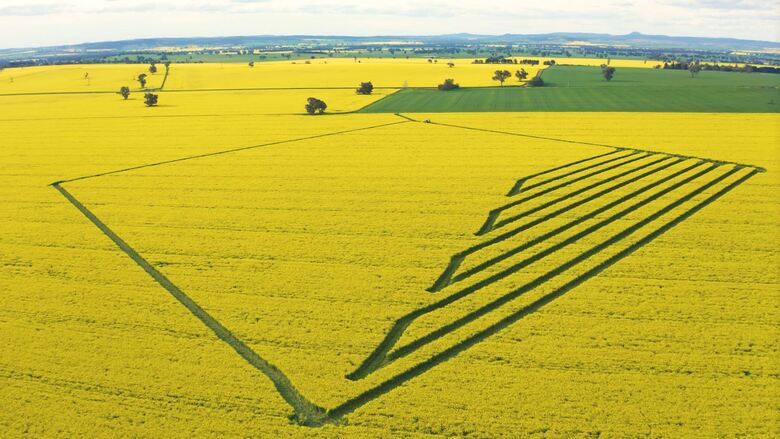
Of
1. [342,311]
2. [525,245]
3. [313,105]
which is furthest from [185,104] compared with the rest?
[342,311]

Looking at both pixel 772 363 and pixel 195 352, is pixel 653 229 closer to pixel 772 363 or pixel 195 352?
pixel 772 363

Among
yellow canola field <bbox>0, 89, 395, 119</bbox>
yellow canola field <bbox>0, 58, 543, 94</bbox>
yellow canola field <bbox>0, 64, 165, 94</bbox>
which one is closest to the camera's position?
yellow canola field <bbox>0, 89, 395, 119</bbox>

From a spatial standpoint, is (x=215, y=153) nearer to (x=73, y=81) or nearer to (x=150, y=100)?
(x=150, y=100)

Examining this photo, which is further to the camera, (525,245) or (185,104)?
(185,104)

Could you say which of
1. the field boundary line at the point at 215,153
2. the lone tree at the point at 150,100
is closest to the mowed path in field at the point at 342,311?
the field boundary line at the point at 215,153

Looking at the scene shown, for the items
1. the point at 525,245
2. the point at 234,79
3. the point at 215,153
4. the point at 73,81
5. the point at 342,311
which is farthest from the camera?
the point at 234,79

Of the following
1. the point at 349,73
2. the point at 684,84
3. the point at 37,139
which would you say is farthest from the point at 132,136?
the point at 684,84

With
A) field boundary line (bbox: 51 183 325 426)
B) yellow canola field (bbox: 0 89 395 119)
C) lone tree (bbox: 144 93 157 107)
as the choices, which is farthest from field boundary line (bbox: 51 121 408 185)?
lone tree (bbox: 144 93 157 107)

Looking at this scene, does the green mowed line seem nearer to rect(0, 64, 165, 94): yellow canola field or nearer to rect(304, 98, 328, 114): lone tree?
rect(304, 98, 328, 114): lone tree
